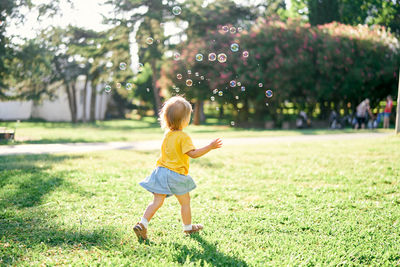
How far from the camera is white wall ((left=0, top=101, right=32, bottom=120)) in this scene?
83.4ft

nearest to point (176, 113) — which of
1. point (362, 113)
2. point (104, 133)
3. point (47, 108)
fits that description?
point (104, 133)

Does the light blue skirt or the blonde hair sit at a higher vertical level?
the blonde hair

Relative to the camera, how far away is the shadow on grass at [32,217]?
328 cm

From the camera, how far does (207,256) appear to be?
311cm

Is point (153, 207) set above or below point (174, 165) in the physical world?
below

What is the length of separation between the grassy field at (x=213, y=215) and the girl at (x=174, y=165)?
323mm

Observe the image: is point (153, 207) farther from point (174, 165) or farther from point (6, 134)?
point (6, 134)

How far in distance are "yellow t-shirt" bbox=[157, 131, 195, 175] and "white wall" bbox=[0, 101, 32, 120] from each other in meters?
23.7

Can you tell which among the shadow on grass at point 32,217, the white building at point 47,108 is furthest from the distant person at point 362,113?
the white building at point 47,108

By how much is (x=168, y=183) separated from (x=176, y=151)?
309 mm

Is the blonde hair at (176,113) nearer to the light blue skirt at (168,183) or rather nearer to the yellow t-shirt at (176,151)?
the yellow t-shirt at (176,151)

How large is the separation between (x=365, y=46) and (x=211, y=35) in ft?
29.2

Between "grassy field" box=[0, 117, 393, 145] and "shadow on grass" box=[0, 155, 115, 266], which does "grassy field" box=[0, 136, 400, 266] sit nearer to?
"shadow on grass" box=[0, 155, 115, 266]

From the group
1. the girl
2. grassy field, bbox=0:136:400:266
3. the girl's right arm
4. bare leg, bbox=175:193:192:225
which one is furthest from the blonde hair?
grassy field, bbox=0:136:400:266
